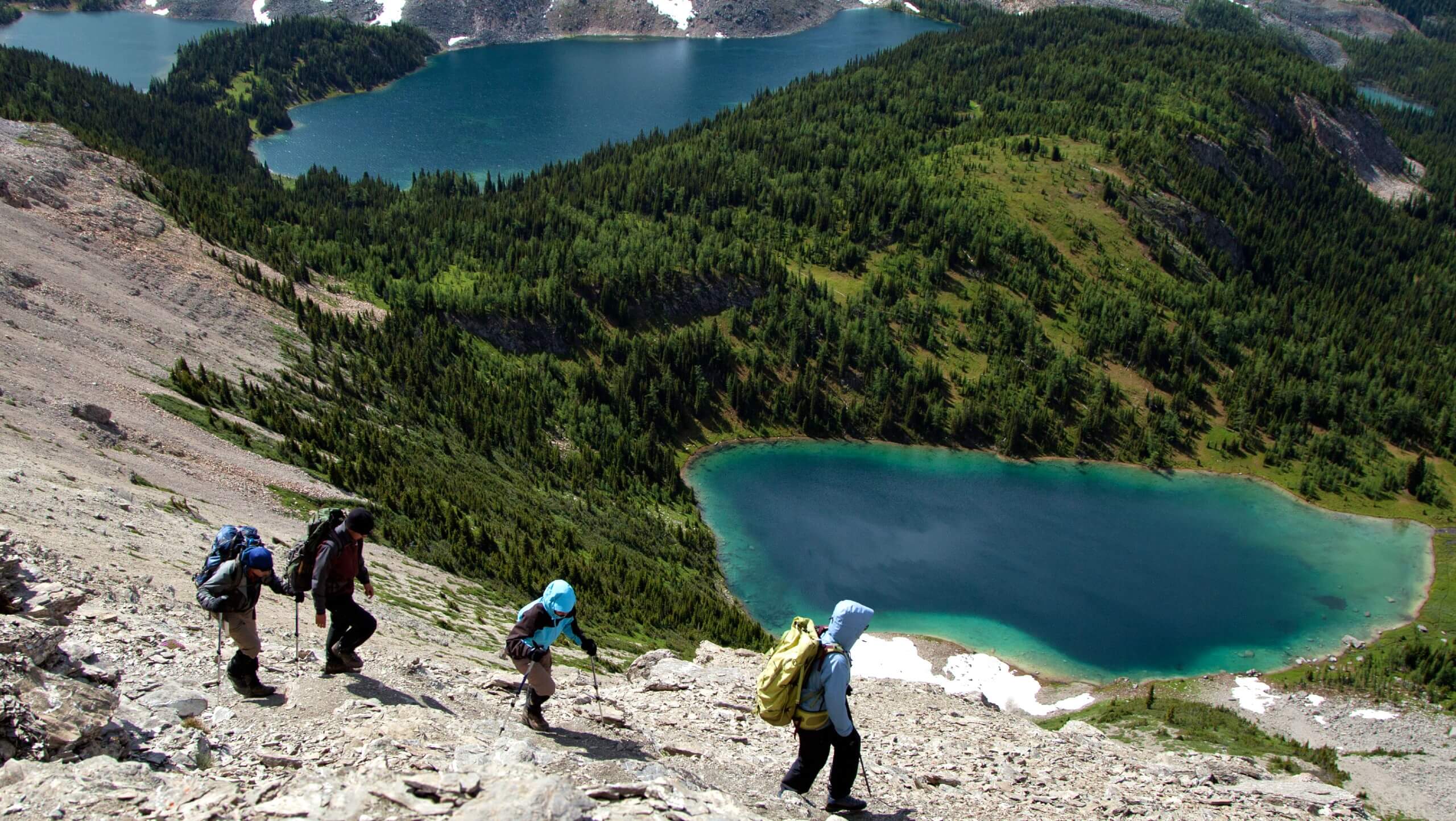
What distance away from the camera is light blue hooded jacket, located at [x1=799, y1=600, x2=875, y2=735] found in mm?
13281

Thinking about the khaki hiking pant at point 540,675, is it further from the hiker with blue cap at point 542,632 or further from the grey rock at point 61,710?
the grey rock at point 61,710

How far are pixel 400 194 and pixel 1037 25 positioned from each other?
431ft

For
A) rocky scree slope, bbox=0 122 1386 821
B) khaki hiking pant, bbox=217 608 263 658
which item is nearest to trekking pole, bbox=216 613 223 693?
rocky scree slope, bbox=0 122 1386 821

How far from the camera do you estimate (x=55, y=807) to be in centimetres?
1020

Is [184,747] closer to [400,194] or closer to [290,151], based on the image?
[400,194]

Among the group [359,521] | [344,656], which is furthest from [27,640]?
[344,656]

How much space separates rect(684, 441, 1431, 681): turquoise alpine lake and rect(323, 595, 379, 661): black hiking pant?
37700 millimetres

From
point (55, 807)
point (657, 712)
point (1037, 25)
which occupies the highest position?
point (1037, 25)

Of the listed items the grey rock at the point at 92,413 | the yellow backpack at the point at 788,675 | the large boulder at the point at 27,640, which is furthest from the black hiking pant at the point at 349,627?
the grey rock at the point at 92,413

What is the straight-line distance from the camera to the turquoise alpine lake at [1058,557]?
52469 millimetres

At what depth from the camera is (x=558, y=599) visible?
1500 cm

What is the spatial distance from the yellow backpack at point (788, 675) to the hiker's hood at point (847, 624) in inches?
7.1

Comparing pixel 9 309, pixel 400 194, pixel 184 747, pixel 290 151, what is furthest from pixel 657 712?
pixel 290 151

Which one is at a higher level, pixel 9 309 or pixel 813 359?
pixel 9 309
